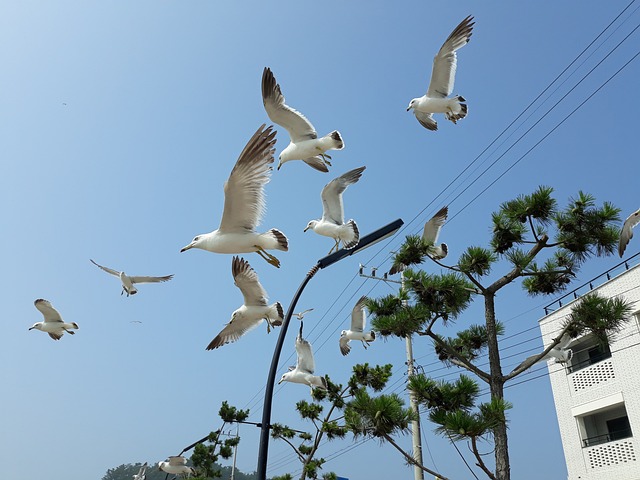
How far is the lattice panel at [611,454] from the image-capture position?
55.5ft

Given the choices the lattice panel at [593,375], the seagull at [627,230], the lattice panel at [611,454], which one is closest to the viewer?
the seagull at [627,230]

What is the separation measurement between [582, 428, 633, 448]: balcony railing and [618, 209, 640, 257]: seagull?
12.3 metres

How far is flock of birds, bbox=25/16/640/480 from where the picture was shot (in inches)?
245

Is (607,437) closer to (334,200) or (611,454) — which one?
(611,454)

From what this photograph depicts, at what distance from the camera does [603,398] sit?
17859mm

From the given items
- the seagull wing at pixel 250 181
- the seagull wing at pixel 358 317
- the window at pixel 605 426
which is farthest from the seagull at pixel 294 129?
the window at pixel 605 426

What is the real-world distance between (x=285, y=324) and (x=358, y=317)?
7.47 meters

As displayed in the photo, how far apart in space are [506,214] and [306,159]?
3.15 meters

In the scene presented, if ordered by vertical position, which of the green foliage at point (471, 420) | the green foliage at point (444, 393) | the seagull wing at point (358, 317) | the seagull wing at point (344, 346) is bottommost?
the green foliage at point (471, 420)

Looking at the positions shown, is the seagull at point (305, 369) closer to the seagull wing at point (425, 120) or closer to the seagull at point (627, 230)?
the seagull wing at point (425, 120)

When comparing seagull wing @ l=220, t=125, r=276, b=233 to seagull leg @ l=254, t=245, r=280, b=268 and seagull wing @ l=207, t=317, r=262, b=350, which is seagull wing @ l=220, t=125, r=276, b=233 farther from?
seagull wing @ l=207, t=317, r=262, b=350

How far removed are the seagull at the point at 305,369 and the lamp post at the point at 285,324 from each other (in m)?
3.56

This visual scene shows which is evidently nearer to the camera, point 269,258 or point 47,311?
point 269,258

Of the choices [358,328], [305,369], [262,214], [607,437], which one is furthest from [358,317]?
[607,437]
